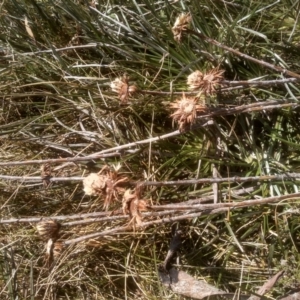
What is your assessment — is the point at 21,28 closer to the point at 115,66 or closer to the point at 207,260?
the point at 115,66

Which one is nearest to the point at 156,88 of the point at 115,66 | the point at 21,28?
the point at 115,66

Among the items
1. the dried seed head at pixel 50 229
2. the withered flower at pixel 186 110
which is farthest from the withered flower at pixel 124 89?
the dried seed head at pixel 50 229

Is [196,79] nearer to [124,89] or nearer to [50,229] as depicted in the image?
[124,89]

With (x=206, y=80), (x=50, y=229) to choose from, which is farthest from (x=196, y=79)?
(x=50, y=229)

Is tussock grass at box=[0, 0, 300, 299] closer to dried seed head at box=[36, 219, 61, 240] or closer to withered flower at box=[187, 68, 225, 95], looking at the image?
withered flower at box=[187, 68, 225, 95]

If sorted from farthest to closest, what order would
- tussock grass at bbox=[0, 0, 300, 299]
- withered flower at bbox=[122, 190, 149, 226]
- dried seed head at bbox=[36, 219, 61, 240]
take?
1. tussock grass at bbox=[0, 0, 300, 299]
2. dried seed head at bbox=[36, 219, 61, 240]
3. withered flower at bbox=[122, 190, 149, 226]

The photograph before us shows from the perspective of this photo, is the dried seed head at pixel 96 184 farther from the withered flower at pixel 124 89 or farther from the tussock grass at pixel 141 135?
the tussock grass at pixel 141 135

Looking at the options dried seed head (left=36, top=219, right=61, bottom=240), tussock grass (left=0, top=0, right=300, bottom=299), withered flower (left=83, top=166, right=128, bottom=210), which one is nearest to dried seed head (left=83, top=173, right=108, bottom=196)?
withered flower (left=83, top=166, right=128, bottom=210)
